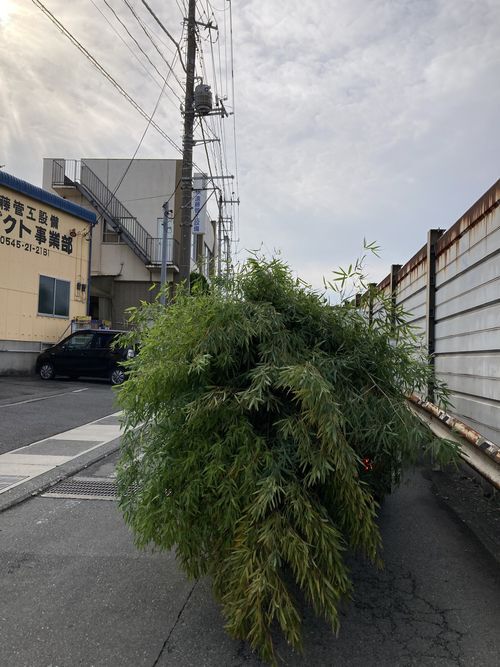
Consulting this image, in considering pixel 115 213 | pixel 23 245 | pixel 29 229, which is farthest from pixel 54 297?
pixel 115 213

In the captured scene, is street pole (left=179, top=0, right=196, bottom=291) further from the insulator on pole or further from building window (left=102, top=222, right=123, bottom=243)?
building window (left=102, top=222, right=123, bottom=243)

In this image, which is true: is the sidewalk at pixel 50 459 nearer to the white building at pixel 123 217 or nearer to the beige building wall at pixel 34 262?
the beige building wall at pixel 34 262

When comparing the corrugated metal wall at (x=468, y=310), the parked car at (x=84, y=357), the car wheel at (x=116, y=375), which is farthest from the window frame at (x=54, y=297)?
the corrugated metal wall at (x=468, y=310)

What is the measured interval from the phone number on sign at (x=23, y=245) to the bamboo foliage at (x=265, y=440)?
1504 cm

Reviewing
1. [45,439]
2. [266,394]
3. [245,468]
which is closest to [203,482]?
[245,468]

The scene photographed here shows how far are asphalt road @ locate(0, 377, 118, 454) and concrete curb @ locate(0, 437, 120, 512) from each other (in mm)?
700

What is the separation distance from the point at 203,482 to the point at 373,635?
4.29ft

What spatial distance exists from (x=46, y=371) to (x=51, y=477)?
11602 millimetres

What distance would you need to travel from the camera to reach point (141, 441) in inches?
124

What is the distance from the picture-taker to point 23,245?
1720cm

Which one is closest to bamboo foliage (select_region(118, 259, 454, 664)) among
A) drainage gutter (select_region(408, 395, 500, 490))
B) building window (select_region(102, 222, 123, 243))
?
drainage gutter (select_region(408, 395, 500, 490))

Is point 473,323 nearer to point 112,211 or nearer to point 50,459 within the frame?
point 50,459

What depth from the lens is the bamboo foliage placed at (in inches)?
98.3

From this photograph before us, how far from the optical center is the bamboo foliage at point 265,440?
8.19 feet
